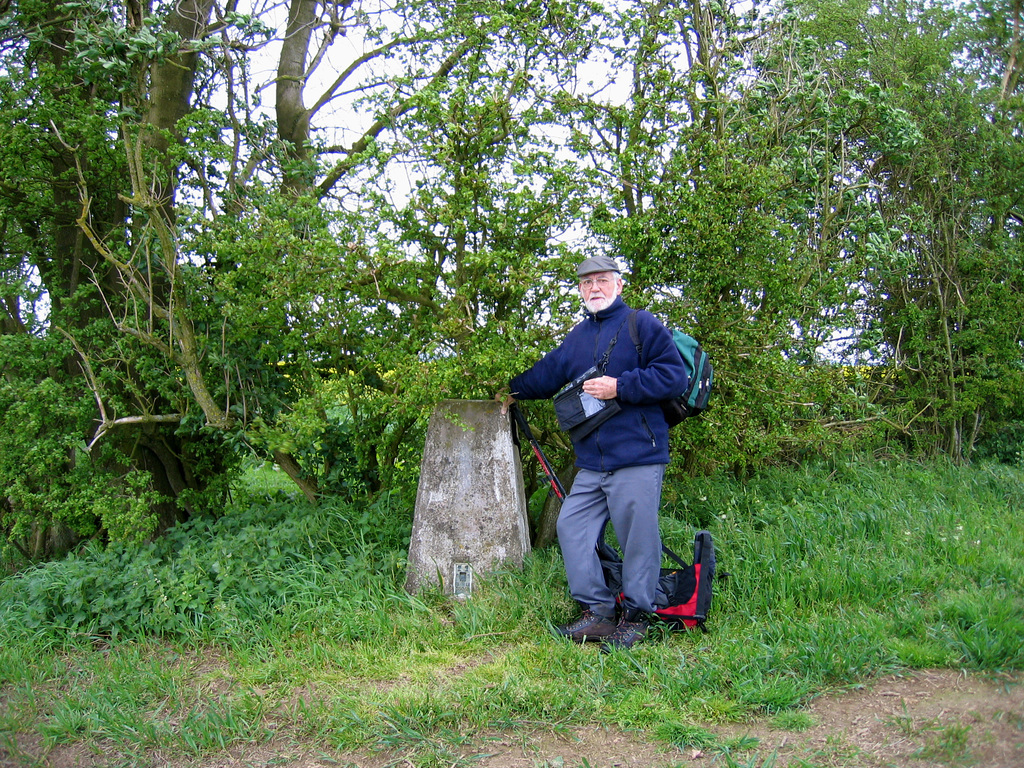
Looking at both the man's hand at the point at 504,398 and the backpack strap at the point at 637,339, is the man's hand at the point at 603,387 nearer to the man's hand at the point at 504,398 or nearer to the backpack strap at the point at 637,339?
the backpack strap at the point at 637,339

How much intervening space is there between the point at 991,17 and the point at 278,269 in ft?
23.5

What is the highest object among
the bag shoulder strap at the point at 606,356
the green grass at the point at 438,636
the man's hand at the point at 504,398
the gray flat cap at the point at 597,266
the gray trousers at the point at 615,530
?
the gray flat cap at the point at 597,266

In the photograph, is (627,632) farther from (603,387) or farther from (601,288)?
(601,288)

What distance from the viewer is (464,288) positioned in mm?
4680

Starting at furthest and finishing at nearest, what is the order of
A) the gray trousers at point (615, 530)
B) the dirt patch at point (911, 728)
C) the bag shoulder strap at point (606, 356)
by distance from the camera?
the bag shoulder strap at point (606, 356) < the gray trousers at point (615, 530) < the dirt patch at point (911, 728)

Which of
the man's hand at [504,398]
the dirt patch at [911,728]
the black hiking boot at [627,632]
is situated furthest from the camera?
the man's hand at [504,398]

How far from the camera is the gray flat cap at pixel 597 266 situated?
13.8 feet

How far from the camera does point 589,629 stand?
13.7 feet

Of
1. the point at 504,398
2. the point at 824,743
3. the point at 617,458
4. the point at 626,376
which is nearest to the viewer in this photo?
the point at 824,743

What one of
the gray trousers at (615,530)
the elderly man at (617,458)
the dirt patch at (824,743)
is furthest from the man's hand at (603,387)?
the dirt patch at (824,743)

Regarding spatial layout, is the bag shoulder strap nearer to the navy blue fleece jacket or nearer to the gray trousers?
the navy blue fleece jacket

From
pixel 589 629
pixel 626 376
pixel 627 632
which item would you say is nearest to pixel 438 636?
pixel 589 629

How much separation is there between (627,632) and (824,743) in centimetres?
114

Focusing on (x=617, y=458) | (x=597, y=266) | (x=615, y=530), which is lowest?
(x=615, y=530)
